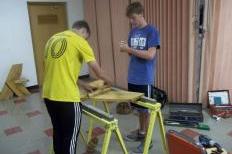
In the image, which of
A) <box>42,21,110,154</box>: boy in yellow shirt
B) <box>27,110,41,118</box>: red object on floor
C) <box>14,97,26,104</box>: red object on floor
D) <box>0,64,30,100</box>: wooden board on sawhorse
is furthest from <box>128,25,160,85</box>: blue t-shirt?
<box>0,64,30,100</box>: wooden board on sawhorse

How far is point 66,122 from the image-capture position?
1811 millimetres

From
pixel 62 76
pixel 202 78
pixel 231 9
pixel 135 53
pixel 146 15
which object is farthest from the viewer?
pixel 146 15

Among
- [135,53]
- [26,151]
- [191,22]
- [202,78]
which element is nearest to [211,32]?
[191,22]

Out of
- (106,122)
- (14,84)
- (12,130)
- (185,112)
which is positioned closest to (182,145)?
(106,122)

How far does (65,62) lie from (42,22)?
3680mm

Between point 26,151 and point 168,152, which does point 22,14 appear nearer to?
point 26,151

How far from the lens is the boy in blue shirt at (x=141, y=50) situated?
2.23 m

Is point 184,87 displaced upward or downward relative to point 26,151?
upward

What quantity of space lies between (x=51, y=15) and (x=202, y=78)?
3317 mm

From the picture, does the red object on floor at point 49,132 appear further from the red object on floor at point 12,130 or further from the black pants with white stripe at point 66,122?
the black pants with white stripe at point 66,122

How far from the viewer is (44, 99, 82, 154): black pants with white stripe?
5.82 ft

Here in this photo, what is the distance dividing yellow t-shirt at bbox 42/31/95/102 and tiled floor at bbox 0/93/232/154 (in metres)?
1.02

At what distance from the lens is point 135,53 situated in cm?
224

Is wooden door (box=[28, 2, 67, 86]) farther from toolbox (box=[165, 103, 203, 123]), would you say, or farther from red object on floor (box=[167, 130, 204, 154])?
red object on floor (box=[167, 130, 204, 154])
